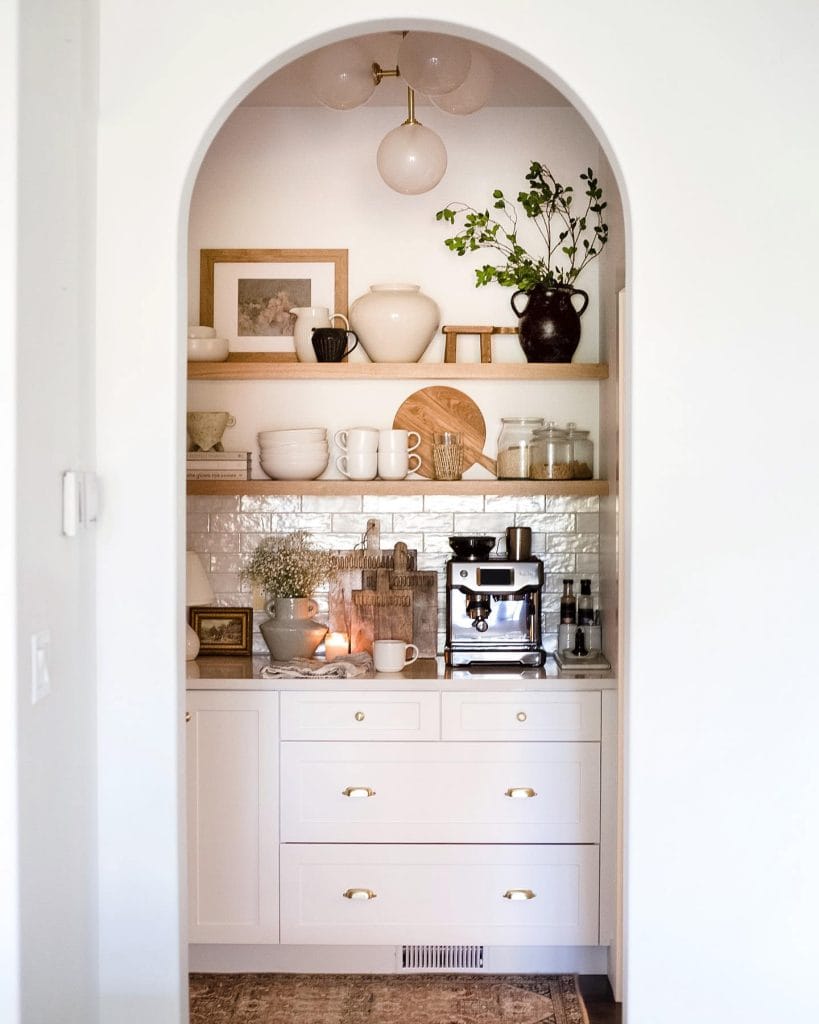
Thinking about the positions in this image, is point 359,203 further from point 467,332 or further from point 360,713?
point 360,713

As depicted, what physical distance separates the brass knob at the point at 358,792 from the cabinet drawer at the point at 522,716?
27 centimetres

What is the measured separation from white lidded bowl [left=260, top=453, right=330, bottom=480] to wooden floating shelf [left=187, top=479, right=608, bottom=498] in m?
0.06

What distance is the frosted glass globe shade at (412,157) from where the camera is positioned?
10.5 ft

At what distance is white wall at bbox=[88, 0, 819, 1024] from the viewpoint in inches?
81.6

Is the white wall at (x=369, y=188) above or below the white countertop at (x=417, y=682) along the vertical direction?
above

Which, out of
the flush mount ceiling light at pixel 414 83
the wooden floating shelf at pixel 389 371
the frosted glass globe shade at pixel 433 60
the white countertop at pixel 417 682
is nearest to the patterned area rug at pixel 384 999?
the white countertop at pixel 417 682

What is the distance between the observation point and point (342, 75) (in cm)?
303

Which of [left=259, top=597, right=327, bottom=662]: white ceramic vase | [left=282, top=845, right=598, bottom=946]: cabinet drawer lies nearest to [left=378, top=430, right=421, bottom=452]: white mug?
[left=259, top=597, right=327, bottom=662]: white ceramic vase

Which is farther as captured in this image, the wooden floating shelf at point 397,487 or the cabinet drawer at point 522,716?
the wooden floating shelf at point 397,487
